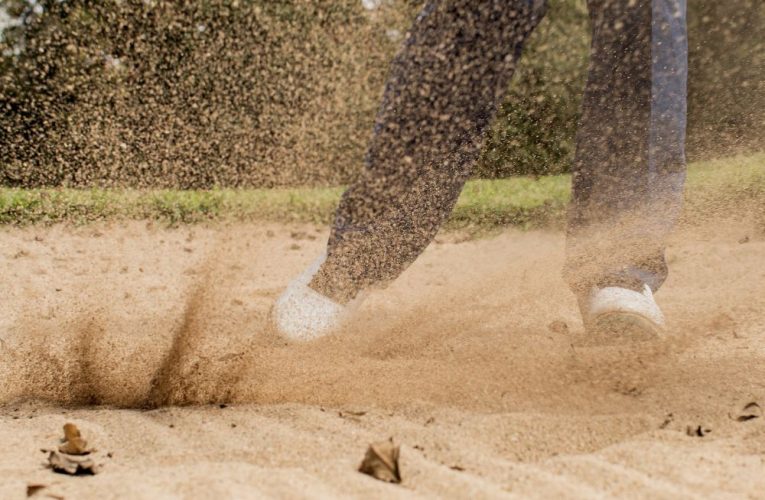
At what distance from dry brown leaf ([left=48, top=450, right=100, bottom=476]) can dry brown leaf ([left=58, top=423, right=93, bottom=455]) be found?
0.02m

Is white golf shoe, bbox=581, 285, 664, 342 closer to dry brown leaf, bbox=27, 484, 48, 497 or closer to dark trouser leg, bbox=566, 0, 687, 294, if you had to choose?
dark trouser leg, bbox=566, 0, 687, 294

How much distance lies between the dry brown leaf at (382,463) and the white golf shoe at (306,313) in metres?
0.61

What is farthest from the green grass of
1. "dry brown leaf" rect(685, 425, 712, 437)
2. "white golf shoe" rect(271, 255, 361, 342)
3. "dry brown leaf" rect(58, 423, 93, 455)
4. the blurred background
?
"dry brown leaf" rect(58, 423, 93, 455)

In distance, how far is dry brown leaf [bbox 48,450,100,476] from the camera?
40.1 inches

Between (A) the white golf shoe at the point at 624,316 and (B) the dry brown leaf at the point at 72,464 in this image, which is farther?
(A) the white golf shoe at the point at 624,316

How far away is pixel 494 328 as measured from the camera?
1878 millimetres

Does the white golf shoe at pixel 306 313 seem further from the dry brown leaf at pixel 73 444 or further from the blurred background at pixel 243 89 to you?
the blurred background at pixel 243 89

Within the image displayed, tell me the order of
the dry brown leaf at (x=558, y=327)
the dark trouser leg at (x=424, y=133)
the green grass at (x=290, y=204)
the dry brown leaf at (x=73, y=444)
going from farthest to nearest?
1. the green grass at (x=290, y=204)
2. the dry brown leaf at (x=558, y=327)
3. the dark trouser leg at (x=424, y=133)
4. the dry brown leaf at (x=73, y=444)

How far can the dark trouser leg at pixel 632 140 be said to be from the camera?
165 cm

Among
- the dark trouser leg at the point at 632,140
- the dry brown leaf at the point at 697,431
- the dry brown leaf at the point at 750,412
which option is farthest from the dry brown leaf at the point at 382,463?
the dark trouser leg at the point at 632,140

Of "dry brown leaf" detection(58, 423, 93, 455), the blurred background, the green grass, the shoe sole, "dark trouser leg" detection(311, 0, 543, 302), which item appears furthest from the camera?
the blurred background

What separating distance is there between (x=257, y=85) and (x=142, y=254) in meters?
3.23

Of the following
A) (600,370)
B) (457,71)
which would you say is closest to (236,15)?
(457,71)

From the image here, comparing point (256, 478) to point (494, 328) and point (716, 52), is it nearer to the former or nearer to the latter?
point (494, 328)
